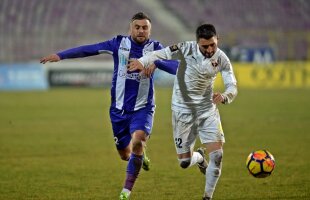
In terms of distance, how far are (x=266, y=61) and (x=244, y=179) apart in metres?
28.7

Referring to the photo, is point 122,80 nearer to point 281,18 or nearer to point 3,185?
point 3,185

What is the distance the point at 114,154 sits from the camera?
13.6 metres

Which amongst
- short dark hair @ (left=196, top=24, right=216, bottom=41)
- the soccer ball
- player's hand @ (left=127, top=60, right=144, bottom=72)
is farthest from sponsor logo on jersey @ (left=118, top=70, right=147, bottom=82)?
the soccer ball

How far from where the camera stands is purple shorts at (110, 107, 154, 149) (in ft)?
28.2

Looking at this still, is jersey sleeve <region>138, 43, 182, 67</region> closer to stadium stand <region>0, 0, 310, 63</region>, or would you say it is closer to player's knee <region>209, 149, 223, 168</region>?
player's knee <region>209, 149, 223, 168</region>

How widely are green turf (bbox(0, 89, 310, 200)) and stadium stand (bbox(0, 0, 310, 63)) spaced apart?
1192 centimetres

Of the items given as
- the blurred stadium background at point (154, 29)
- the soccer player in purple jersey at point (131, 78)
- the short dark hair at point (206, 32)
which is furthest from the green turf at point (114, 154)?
the blurred stadium background at point (154, 29)

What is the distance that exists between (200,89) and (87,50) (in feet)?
5.13

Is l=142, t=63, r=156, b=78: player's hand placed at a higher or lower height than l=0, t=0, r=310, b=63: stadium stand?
lower

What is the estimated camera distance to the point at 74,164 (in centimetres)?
1198

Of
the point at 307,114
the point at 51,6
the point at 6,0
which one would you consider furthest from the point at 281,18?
the point at 307,114

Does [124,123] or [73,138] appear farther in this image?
[73,138]

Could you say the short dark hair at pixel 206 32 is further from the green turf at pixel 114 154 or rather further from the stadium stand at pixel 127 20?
the stadium stand at pixel 127 20

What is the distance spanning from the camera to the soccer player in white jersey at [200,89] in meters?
7.84
